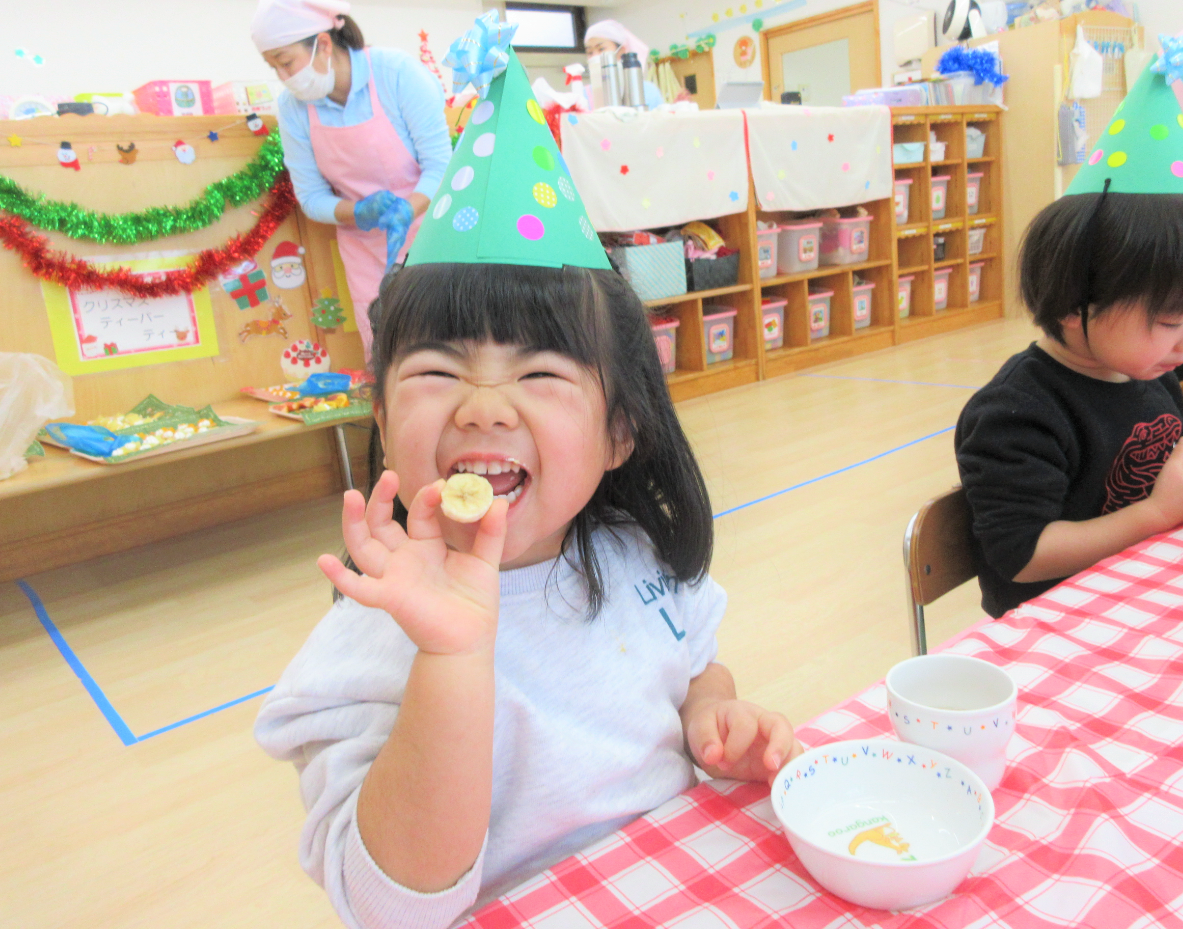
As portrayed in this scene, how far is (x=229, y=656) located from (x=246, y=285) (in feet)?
3.95

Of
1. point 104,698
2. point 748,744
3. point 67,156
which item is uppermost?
point 67,156

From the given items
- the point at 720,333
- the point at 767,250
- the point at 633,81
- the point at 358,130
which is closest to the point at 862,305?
the point at 767,250

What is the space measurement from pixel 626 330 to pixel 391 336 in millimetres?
180

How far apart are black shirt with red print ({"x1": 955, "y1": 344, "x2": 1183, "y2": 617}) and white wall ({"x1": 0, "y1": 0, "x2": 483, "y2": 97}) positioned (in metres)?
5.55

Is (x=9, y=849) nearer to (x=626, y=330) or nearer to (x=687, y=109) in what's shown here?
(x=626, y=330)

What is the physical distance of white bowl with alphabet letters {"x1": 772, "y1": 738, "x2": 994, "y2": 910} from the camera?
0.42m

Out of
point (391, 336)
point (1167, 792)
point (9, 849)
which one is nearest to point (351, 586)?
point (391, 336)

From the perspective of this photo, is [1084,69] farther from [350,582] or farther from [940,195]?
[350,582]

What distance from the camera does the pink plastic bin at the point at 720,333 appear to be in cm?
400

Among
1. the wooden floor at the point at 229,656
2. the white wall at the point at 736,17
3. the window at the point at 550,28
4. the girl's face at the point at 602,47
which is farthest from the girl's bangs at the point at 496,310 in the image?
the window at the point at 550,28

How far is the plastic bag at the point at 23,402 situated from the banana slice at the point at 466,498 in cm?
194

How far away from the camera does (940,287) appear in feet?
16.6

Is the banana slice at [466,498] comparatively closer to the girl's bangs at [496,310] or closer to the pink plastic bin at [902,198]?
the girl's bangs at [496,310]

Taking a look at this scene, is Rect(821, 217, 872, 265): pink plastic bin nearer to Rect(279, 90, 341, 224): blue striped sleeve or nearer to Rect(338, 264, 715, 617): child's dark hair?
Rect(279, 90, 341, 224): blue striped sleeve
